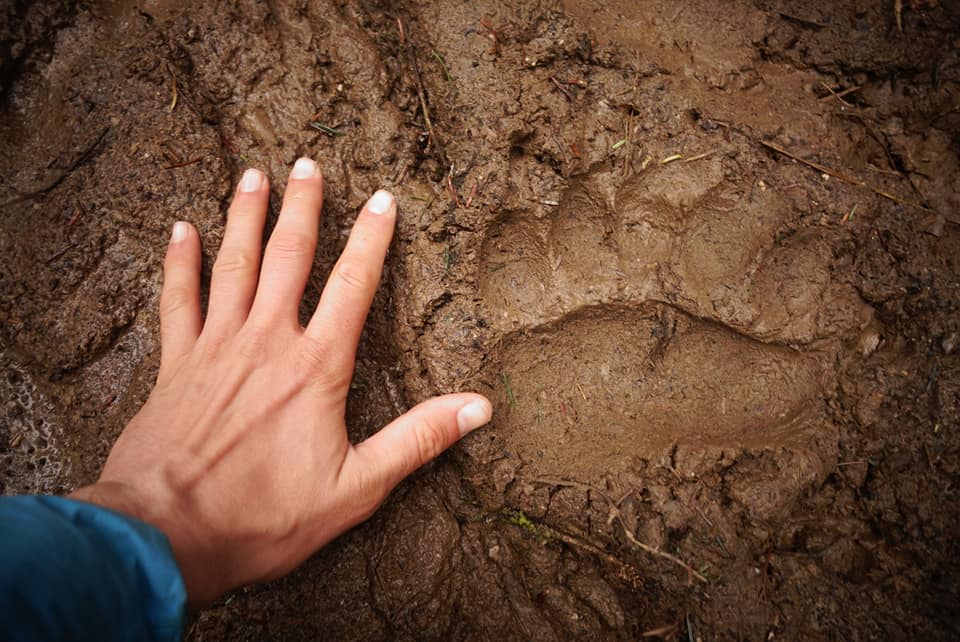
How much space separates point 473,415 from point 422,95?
1256 millimetres

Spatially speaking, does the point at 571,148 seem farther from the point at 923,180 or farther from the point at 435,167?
the point at 923,180

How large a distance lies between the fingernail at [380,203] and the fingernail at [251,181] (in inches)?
16.2

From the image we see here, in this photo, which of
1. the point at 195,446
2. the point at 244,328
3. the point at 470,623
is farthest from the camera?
the point at 470,623

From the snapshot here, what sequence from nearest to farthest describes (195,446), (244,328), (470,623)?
1. (195,446)
2. (244,328)
3. (470,623)

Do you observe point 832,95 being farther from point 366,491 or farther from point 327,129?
point 366,491

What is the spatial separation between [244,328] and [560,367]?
1183 mm

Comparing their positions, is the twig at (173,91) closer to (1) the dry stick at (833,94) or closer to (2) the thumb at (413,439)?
(2) the thumb at (413,439)

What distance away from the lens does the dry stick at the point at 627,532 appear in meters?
2.18

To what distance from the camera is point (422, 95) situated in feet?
7.54

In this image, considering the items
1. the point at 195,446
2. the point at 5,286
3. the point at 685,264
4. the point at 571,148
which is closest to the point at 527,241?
the point at 571,148

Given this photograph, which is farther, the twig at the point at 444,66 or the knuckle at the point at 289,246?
the twig at the point at 444,66

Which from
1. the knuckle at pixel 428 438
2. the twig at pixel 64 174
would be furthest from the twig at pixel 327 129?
the knuckle at pixel 428 438

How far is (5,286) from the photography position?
2242 millimetres

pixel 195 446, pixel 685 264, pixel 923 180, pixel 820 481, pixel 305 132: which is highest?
pixel 305 132
